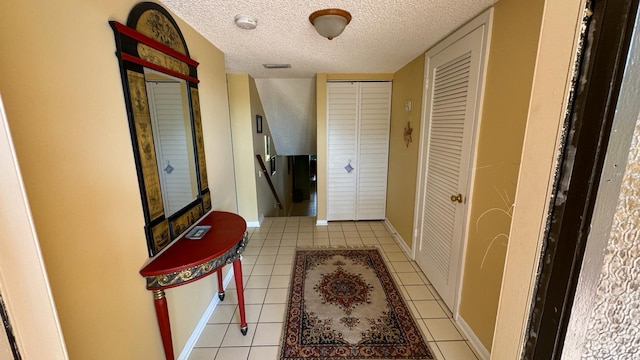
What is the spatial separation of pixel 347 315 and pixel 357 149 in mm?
2343

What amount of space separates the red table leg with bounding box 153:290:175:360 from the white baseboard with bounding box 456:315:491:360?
6.13ft

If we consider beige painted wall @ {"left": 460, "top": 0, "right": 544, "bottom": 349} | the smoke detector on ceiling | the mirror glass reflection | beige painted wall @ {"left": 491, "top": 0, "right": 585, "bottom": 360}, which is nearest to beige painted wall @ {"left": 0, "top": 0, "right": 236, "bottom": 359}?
the mirror glass reflection

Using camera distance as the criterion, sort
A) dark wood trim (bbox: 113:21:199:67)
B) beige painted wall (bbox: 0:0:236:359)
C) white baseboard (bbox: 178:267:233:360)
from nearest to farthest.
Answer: beige painted wall (bbox: 0:0:236:359) < dark wood trim (bbox: 113:21:199:67) < white baseboard (bbox: 178:267:233:360)

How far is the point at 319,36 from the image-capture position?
6.72 ft

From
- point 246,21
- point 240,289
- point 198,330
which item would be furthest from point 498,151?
point 198,330

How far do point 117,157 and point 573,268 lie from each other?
4.89ft

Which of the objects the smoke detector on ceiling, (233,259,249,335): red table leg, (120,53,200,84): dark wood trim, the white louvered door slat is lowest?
(233,259,249,335): red table leg

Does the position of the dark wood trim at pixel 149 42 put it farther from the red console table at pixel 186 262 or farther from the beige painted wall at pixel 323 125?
the beige painted wall at pixel 323 125

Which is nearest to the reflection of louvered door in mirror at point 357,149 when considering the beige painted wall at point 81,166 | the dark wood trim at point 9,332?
the beige painted wall at point 81,166

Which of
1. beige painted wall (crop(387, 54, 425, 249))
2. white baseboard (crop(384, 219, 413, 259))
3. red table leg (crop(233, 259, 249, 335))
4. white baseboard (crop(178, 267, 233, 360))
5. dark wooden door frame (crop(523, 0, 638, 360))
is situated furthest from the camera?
white baseboard (crop(384, 219, 413, 259))

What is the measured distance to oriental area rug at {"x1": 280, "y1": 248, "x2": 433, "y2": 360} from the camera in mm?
1711

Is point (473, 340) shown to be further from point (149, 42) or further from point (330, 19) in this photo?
point (149, 42)

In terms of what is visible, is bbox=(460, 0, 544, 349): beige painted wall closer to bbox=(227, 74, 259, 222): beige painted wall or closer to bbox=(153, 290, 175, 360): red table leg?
bbox=(153, 290, 175, 360): red table leg

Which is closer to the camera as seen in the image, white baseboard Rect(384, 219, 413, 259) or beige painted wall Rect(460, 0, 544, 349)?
beige painted wall Rect(460, 0, 544, 349)
